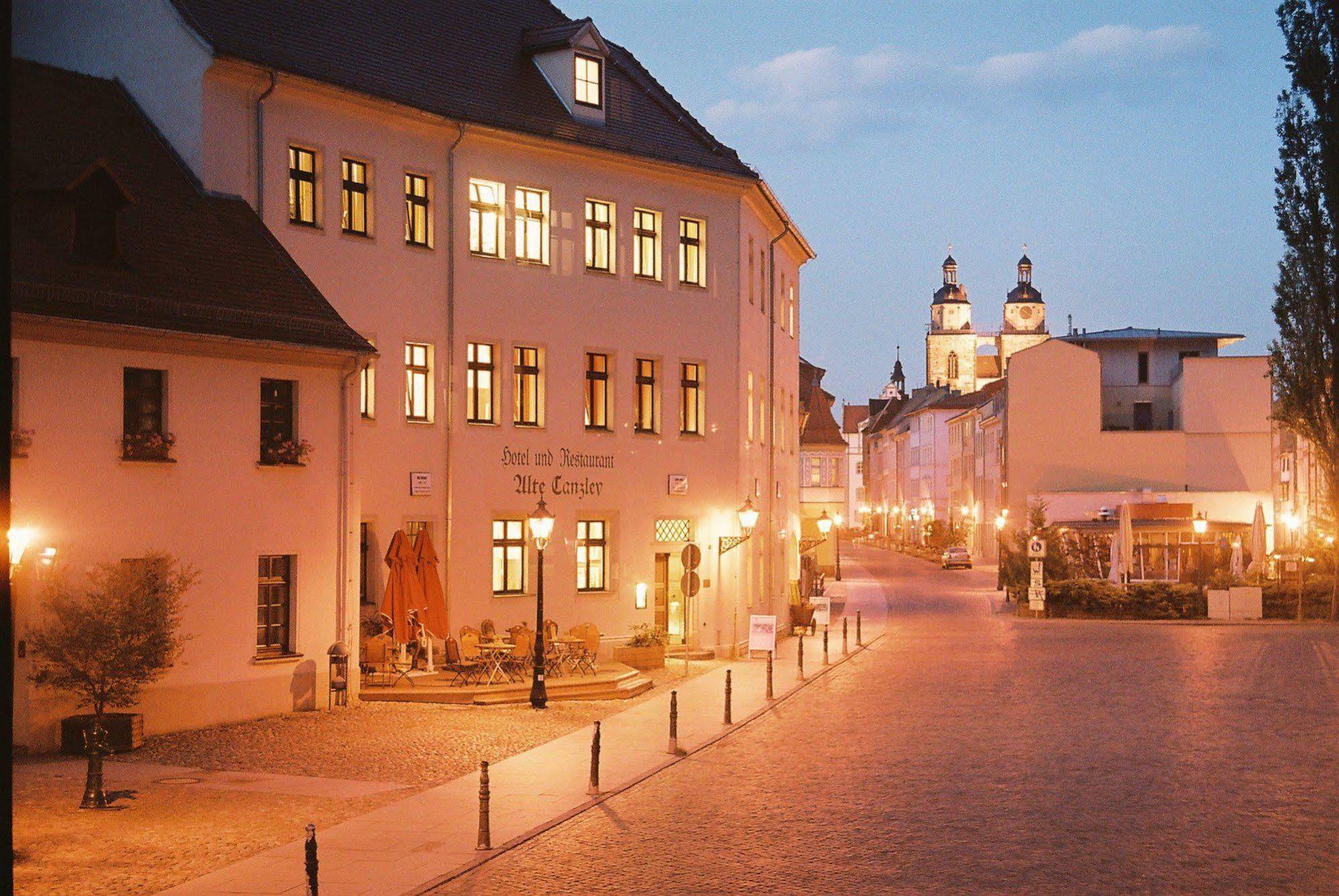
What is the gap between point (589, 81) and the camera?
33.2 metres

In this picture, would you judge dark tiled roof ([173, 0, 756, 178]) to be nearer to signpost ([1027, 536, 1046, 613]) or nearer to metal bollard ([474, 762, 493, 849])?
metal bollard ([474, 762, 493, 849])

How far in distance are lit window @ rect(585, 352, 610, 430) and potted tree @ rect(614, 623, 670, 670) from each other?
441cm

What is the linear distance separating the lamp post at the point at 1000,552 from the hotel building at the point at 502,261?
24548 mm

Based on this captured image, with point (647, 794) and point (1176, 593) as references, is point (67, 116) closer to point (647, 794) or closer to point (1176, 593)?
point (647, 794)

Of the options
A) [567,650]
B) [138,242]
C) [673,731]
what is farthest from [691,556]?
[138,242]

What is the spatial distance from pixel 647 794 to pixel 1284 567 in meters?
37.9

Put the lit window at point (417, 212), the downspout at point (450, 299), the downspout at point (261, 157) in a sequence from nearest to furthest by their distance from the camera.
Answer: the downspout at point (261, 157) < the lit window at point (417, 212) < the downspout at point (450, 299)

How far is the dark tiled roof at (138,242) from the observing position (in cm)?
2123

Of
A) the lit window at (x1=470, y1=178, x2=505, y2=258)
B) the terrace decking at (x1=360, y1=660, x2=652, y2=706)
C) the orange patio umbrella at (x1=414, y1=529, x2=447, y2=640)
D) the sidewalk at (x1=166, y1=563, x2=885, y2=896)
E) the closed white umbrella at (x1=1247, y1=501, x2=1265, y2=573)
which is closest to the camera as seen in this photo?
the sidewalk at (x1=166, y1=563, x2=885, y2=896)

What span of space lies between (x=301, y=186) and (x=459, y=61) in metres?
5.73

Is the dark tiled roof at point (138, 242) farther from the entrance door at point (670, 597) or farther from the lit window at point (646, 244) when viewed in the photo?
the entrance door at point (670, 597)

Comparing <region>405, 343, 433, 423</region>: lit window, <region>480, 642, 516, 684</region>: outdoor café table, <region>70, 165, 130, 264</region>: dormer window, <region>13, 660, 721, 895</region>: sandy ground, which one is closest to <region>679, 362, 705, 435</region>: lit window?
<region>405, 343, 433, 423</region>: lit window

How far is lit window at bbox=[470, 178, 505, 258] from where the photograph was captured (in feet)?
98.6

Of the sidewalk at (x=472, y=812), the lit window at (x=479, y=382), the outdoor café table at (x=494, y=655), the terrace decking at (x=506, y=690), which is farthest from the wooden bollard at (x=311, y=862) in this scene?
the lit window at (x=479, y=382)
